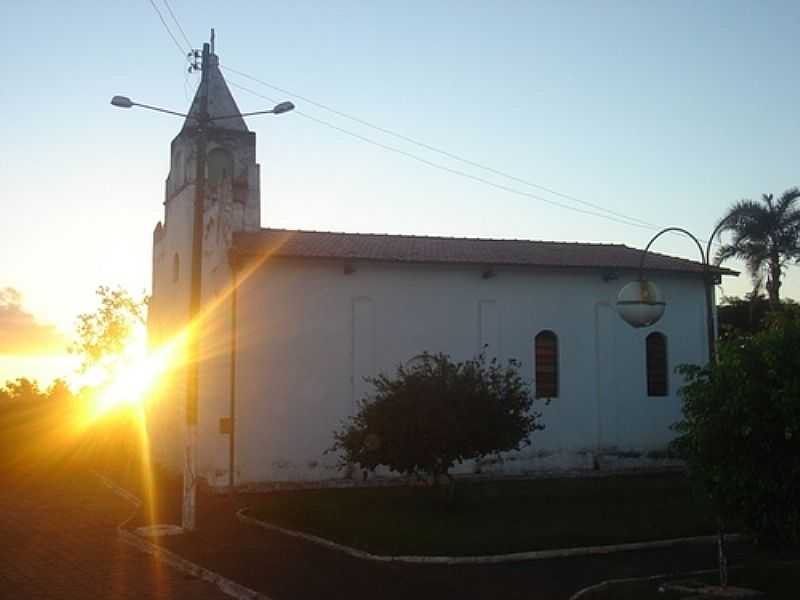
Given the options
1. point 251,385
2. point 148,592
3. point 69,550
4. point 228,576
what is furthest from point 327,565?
point 251,385

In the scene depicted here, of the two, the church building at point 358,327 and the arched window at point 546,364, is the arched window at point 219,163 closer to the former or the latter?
the church building at point 358,327

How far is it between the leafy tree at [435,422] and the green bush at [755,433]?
791cm

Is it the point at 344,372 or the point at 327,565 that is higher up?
the point at 344,372

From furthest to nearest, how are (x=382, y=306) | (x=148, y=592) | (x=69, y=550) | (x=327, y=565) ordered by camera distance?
(x=382, y=306) → (x=69, y=550) → (x=327, y=565) → (x=148, y=592)

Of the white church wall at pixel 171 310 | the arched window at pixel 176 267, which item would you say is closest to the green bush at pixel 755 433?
the white church wall at pixel 171 310

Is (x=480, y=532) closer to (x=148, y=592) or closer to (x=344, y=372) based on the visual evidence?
(x=148, y=592)

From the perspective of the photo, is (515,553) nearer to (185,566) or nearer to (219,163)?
(185,566)

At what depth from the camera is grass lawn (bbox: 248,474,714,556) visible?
14305 millimetres

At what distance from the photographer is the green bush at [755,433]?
9336mm

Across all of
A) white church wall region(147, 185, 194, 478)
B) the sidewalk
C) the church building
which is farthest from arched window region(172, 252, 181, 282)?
the sidewalk

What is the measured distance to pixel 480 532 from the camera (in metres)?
15.5

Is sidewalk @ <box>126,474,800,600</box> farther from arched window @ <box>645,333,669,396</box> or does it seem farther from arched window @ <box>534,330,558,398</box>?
arched window @ <box>645,333,669,396</box>

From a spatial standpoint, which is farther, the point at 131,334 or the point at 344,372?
the point at 131,334

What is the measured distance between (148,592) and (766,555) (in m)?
8.45
